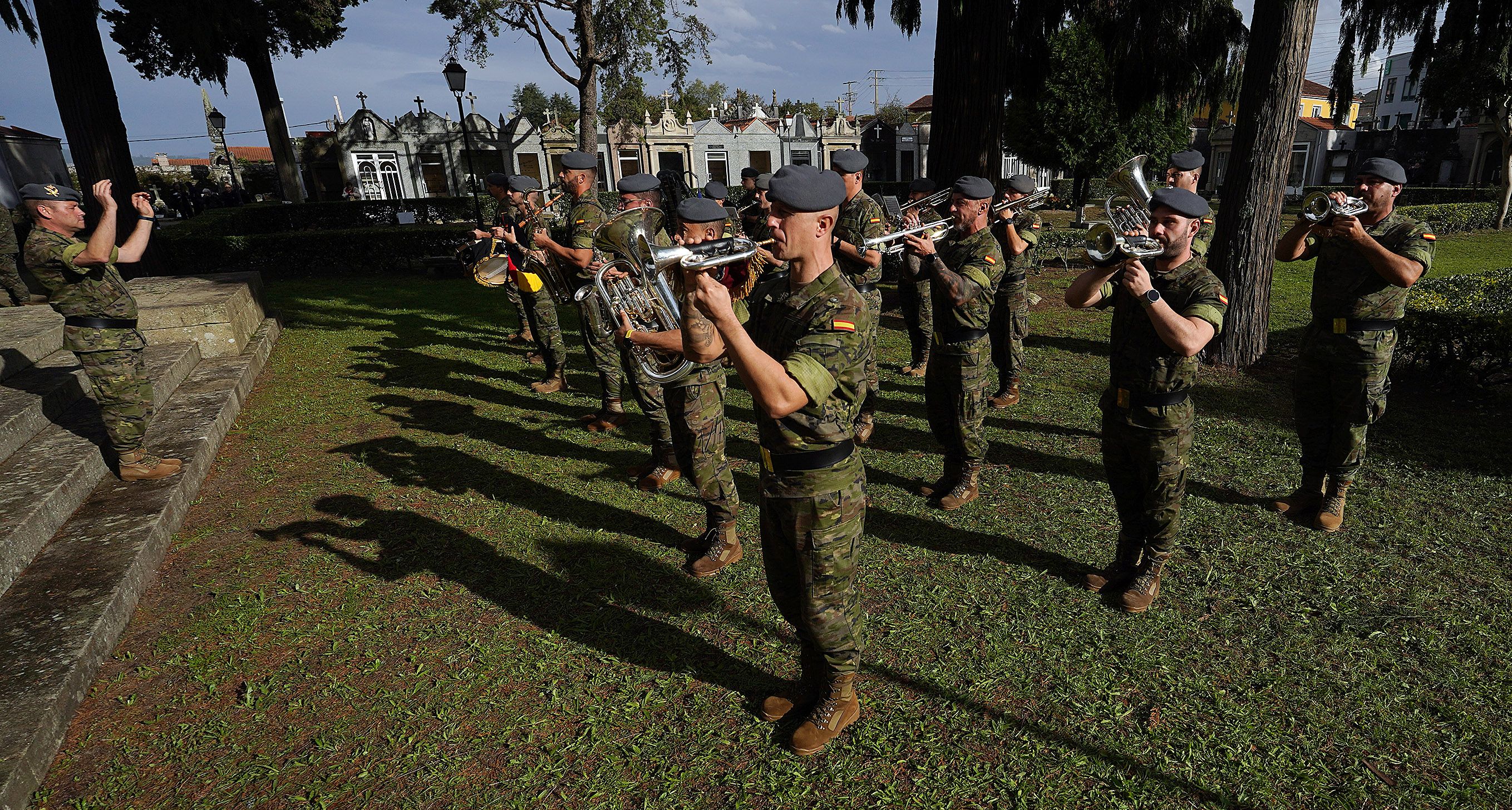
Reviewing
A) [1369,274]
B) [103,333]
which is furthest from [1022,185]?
[103,333]

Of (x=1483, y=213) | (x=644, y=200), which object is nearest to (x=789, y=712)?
(x=644, y=200)

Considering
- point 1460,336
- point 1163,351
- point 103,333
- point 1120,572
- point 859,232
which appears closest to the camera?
point 1163,351

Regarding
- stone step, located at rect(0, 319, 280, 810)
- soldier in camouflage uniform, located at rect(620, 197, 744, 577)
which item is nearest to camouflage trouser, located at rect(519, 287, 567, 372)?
stone step, located at rect(0, 319, 280, 810)

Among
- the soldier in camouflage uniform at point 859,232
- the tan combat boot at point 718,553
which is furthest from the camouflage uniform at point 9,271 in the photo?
the tan combat boot at point 718,553

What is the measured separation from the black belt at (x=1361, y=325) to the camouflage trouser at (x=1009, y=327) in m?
3.01

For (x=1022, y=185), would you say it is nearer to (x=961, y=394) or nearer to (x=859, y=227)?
(x=859, y=227)

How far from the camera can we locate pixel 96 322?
5770 millimetres

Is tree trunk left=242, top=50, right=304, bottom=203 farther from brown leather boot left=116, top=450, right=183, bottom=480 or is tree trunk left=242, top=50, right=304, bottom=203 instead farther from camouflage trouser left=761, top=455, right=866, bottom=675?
camouflage trouser left=761, top=455, right=866, bottom=675

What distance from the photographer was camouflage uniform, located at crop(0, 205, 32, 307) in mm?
11227

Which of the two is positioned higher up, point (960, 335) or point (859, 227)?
point (859, 227)

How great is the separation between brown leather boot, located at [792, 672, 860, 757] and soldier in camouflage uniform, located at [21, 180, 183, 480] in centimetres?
608

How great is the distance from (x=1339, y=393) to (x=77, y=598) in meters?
8.43

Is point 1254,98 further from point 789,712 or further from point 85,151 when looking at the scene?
point 85,151

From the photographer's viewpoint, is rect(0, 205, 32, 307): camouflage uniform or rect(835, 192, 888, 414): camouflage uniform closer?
rect(835, 192, 888, 414): camouflage uniform
